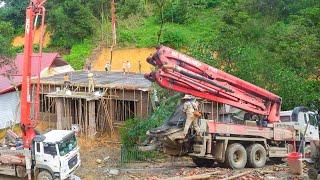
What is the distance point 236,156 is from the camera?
17.9 metres

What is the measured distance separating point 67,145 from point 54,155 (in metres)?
0.60

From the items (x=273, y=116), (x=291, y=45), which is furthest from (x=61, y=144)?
(x=291, y=45)

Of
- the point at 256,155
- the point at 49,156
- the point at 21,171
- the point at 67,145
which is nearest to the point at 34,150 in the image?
the point at 49,156

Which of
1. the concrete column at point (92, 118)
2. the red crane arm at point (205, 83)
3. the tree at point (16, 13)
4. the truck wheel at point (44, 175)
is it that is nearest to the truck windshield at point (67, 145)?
the truck wheel at point (44, 175)

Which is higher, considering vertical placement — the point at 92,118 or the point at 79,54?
the point at 79,54

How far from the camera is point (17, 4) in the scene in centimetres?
5453

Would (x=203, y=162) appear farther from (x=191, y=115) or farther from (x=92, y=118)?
(x=92, y=118)

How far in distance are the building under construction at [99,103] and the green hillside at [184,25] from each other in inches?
211

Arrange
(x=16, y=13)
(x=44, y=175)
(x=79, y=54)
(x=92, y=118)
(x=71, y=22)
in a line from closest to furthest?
(x=44, y=175)
(x=92, y=118)
(x=79, y=54)
(x=71, y=22)
(x=16, y=13)

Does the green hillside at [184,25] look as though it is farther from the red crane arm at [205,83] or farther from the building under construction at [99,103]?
the red crane arm at [205,83]

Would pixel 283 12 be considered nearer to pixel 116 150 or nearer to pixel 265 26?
pixel 265 26

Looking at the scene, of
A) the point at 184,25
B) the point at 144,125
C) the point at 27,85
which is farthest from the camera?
the point at 184,25

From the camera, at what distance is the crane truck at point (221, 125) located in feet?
52.6

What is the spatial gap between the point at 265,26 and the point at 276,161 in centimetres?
2518
